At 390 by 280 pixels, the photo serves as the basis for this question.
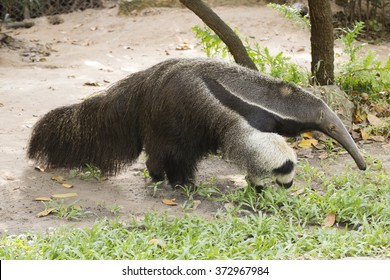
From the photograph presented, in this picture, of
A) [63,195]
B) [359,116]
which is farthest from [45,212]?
[359,116]

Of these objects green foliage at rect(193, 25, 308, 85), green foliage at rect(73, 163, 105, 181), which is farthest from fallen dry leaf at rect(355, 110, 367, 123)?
green foliage at rect(73, 163, 105, 181)

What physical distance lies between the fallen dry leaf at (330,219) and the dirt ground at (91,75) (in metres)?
0.99

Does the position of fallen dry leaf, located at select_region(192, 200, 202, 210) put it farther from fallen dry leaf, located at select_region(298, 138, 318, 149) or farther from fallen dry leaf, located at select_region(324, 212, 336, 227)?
fallen dry leaf, located at select_region(298, 138, 318, 149)

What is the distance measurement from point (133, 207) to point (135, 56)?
6.47 meters

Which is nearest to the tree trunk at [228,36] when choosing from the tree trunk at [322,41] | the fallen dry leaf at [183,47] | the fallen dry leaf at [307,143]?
the tree trunk at [322,41]

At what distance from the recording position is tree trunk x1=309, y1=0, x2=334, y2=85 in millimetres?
7520

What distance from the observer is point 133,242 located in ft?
14.7

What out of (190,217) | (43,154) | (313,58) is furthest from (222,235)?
(313,58)

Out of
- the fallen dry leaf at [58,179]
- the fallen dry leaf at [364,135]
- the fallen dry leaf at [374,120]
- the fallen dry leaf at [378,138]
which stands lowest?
the fallen dry leaf at [378,138]

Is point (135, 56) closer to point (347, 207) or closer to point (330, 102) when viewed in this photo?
point (330, 102)

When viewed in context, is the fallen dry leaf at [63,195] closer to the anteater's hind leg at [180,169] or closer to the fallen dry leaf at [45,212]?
the fallen dry leaf at [45,212]

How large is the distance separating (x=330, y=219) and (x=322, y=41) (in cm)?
316

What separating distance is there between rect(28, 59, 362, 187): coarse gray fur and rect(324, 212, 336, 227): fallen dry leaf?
53cm

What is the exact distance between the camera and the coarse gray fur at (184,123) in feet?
17.8
